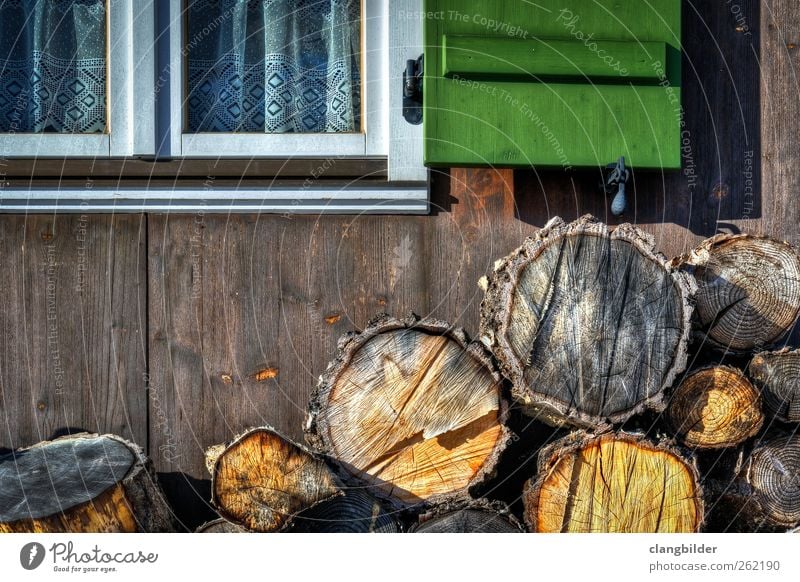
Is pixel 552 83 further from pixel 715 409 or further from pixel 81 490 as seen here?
pixel 81 490

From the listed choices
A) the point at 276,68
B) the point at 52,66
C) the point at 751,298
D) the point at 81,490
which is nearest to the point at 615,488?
the point at 751,298

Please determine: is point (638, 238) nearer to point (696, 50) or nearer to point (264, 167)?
point (696, 50)

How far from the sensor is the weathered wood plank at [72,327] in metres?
3.73

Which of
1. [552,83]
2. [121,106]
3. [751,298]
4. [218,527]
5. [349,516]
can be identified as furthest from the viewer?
[121,106]

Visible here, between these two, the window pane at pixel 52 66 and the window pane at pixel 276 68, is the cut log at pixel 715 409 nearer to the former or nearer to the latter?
the window pane at pixel 276 68

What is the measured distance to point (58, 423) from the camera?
3.75 metres

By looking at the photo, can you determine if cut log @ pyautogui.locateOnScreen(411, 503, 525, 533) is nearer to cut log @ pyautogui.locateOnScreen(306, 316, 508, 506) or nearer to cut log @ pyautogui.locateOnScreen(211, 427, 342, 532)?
cut log @ pyautogui.locateOnScreen(306, 316, 508, 506)

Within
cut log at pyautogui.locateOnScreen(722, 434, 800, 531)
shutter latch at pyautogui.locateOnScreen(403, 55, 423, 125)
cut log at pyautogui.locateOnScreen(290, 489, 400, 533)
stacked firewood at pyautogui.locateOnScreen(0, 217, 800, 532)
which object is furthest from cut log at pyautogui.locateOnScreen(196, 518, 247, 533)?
cut log at pyautogui.locateOnScreen(722, 434, 800, 531)

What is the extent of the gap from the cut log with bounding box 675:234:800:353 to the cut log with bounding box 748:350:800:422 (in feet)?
0.35

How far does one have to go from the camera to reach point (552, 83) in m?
3.58

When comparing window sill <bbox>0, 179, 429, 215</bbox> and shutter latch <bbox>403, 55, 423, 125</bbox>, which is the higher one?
shutter latch <bbox>403, 55, 423, 125</bbox>

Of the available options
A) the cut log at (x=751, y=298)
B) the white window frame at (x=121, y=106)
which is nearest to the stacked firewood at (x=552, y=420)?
the cut log at (x=751, y=298)

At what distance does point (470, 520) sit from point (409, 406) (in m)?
0.45

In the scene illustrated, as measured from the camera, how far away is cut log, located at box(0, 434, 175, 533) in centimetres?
308
